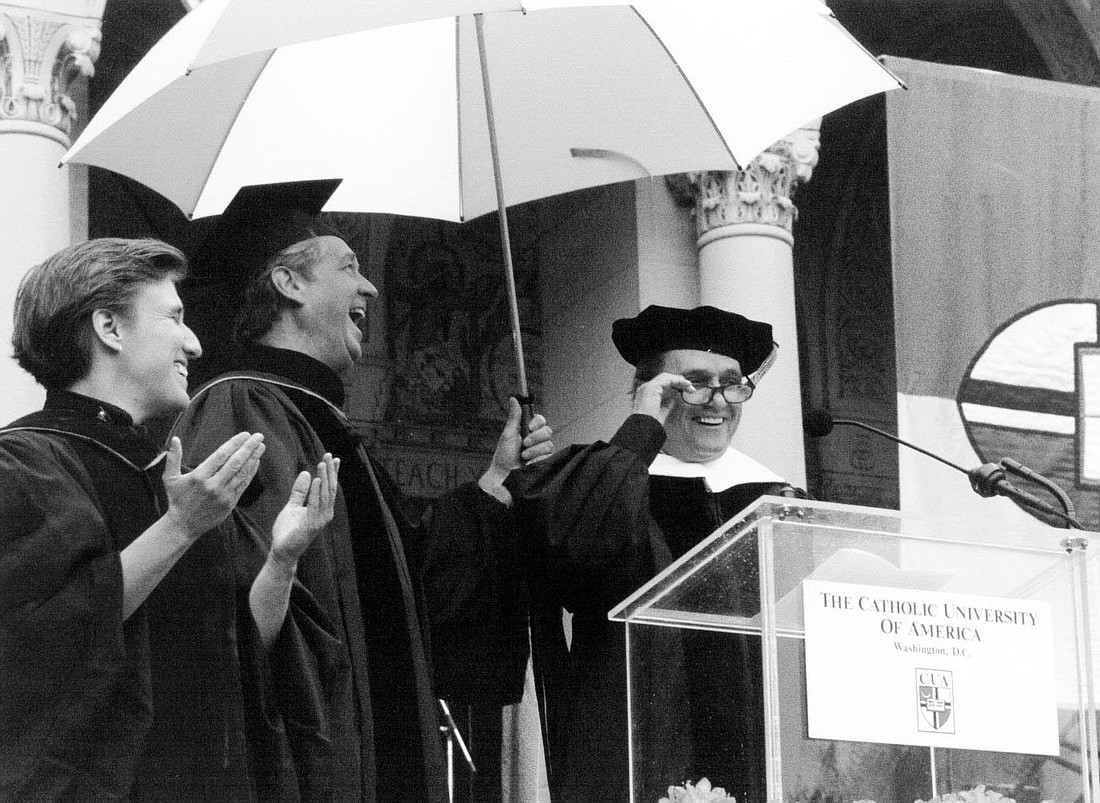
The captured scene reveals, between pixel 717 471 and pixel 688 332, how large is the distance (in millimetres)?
412

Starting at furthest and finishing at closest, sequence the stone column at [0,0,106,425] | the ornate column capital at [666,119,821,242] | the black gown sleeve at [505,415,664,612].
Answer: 1. the ornate column capital at [666,119,821,242]
2. the stone column at [0,0,106,425]
3. the black gown sleeve at [505,415,664,612]

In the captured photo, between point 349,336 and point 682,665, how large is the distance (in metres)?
1.44

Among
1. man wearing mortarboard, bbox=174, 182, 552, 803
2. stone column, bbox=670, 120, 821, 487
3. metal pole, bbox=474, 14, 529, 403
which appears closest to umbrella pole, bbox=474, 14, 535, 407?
metal pole, bbox=474, 14, 529, 403

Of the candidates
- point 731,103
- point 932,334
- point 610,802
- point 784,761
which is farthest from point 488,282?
point 784,761

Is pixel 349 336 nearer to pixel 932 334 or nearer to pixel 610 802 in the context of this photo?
pixel 610 802

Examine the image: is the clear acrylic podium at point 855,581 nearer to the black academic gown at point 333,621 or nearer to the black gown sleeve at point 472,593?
the black academic gown at point 333,621

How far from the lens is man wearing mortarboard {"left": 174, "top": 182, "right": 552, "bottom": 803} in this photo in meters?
3.96

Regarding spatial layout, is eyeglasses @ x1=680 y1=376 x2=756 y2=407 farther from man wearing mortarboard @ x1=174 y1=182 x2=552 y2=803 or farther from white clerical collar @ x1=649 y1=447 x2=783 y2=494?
man wearing mortarboard @ x1=174 y1=182 x2=552 y2=803

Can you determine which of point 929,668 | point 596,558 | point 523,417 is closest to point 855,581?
point 929,668

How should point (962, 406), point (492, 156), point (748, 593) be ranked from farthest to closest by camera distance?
point (962, 406)
point (492, 156)
point (748, 593)

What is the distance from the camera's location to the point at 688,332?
17.8ft

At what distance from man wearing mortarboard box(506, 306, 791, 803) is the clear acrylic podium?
3 centimetres

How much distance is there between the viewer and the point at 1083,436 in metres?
7.30

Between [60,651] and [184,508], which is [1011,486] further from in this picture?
→ [60,651]
